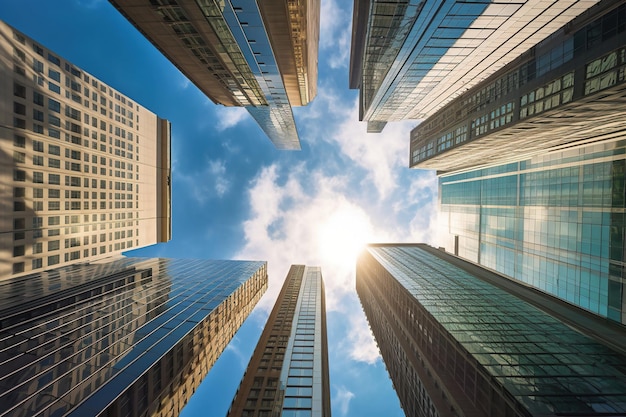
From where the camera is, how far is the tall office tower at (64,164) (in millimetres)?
32500

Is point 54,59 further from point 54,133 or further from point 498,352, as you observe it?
point 498,352

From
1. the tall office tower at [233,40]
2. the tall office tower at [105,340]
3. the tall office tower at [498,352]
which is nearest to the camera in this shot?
the tall office tower at [105,340]

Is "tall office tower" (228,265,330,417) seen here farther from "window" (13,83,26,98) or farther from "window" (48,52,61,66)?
"window" (48,52,61,66)

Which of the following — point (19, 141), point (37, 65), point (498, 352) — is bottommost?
point (498, 352)

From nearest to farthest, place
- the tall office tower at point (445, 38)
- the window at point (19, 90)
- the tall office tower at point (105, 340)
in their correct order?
the tall office tower at point (105, 340)
the window at point (19, 90)
the tall office tower at point (445, 38)

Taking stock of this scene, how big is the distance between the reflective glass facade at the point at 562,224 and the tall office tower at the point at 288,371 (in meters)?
41.6

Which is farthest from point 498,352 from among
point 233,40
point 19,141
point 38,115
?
point 38,115

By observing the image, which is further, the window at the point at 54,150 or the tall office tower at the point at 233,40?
the window at the point at 54,150

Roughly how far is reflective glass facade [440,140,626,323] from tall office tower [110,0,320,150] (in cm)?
5069

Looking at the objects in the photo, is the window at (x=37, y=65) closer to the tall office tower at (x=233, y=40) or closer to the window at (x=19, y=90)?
the window at (x=19, y=90)

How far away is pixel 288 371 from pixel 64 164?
45.2 metres

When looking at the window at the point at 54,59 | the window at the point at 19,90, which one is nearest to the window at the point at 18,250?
the window at the point at 19,90

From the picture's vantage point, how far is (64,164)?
3984cm

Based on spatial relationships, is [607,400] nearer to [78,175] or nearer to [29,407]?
[29,407]
